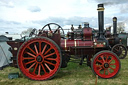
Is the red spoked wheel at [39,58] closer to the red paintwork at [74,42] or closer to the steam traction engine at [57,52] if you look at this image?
the steam traction engine at [57,52]

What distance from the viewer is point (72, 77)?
433cm

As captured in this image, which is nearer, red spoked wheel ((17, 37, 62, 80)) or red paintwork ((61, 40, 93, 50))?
red spoked wheel ((17, 37, 62, 80))

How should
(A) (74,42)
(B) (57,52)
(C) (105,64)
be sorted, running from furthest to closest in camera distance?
(A) (74,42), (C) (105,64), (B) (57,52)

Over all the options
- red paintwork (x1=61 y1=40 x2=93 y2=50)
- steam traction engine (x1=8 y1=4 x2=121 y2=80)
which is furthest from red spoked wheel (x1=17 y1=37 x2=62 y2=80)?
red paintwork (x1=61 y1=40 x2=93 y2=50)

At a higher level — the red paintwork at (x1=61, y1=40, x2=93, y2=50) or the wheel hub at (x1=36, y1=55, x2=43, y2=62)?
the red paintwork at (x1=61, y1=40, x2=93, y2=50)

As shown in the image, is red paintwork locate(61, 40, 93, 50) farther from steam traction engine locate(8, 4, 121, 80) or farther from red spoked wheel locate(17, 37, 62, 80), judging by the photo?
red spoked wheel locate(17, 37, 62, 80)

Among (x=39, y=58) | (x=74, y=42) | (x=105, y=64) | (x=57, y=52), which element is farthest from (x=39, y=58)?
(x=105, y=64)

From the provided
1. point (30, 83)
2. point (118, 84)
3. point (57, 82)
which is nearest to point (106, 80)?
point (118, 84)

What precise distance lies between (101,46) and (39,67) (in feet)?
6.49

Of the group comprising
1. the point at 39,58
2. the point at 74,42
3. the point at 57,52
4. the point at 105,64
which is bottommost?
the point at 105,64

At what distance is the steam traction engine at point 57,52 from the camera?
406cm

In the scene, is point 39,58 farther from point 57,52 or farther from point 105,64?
point 105,64

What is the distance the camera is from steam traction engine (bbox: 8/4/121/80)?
160 inches

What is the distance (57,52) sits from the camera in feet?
13.2
